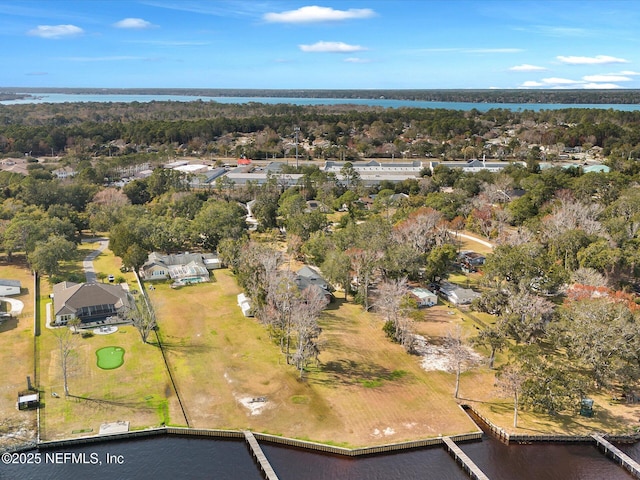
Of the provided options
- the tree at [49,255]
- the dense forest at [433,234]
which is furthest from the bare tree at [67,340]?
the dense forest at [433,234]

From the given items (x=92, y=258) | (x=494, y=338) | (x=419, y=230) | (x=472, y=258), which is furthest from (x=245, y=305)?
(x=472, y=258)

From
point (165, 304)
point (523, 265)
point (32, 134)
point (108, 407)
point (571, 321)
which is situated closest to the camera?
point (108, 407)

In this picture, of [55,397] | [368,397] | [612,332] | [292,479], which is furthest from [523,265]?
[55,397]

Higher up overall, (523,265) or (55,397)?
(523,265)

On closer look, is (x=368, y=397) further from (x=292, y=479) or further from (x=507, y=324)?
(x=507, y=324)

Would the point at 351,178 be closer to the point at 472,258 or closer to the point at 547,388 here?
the point at 472,258

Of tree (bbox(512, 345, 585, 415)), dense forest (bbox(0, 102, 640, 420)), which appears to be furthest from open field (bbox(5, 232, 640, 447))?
dense forest (bbox(0, 102, 640, 420))

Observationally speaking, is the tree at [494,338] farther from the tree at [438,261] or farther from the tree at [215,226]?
the tree at [215,226]

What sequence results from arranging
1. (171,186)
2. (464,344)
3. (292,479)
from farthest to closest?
(171,186)
(464,344)
(292,479)
